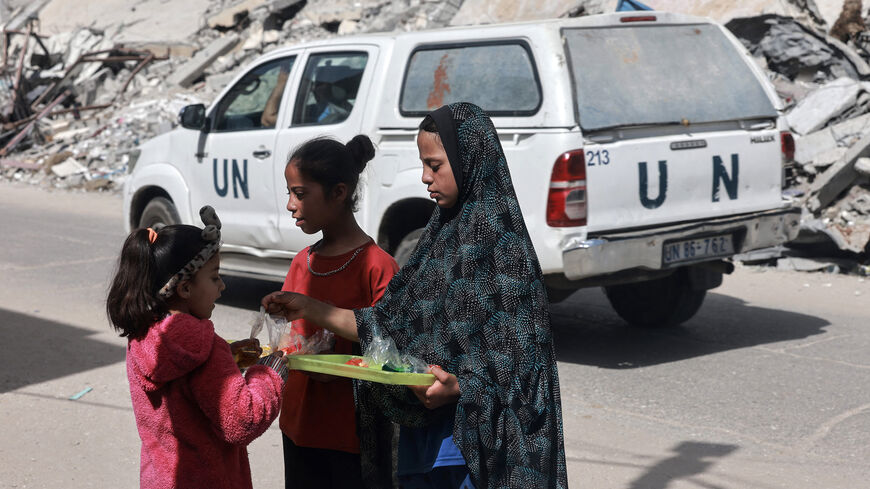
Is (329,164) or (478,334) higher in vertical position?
(329,164)

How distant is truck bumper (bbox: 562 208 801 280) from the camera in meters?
5.86

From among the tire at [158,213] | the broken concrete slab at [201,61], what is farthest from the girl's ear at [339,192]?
the broken concrete slab at [201,61]

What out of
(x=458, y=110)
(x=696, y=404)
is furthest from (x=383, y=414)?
(x=696, y=404)

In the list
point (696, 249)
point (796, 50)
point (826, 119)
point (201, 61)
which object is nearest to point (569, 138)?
point (696, 249)

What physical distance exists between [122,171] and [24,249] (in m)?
6.92

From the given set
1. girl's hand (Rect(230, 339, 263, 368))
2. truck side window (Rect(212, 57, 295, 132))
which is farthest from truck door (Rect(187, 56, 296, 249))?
girl's hand (Rect(230, 339, 263, 368))

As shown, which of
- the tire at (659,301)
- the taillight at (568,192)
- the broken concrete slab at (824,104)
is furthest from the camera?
the broken concrete slab at (824,104)

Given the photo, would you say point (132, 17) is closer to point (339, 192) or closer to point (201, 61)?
point (201, 61)

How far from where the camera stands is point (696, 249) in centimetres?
636

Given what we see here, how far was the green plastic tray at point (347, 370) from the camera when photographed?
2.46m

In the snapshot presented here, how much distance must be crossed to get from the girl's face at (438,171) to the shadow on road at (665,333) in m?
3.99

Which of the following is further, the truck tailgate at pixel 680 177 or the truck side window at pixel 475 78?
the truck side window at pixel 475 78

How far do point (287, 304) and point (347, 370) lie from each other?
34 cm

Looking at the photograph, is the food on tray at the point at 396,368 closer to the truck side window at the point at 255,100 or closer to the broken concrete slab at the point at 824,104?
the truck side window at the point at 255,100
